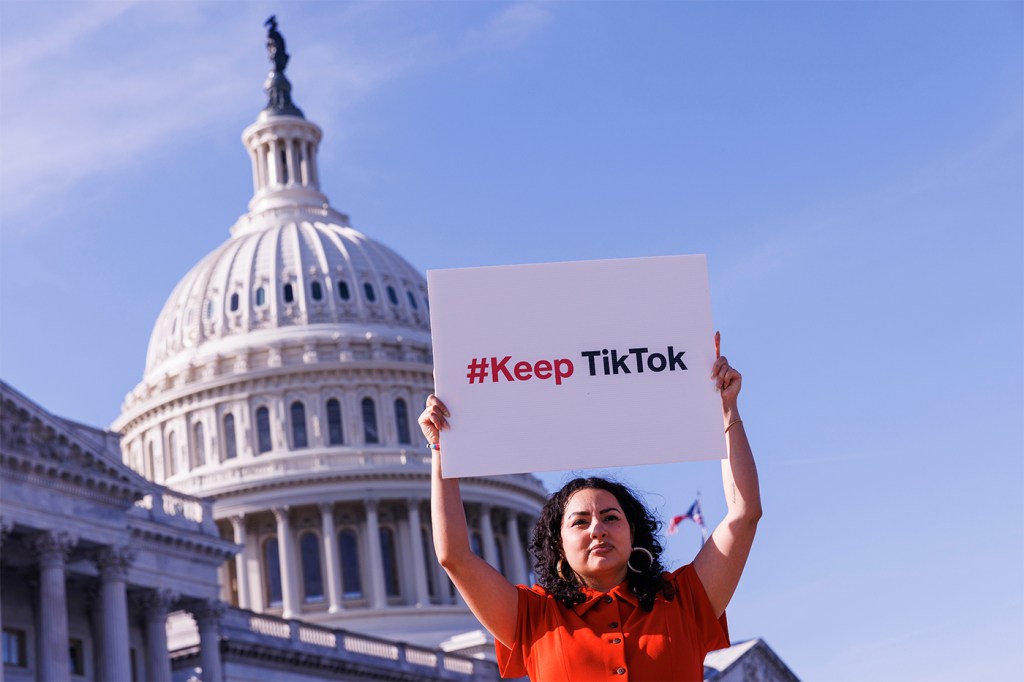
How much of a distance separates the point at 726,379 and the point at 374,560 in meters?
93.4

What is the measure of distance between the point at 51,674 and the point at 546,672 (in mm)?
44064

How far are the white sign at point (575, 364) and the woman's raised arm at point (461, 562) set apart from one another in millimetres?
81

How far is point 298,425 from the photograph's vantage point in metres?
105

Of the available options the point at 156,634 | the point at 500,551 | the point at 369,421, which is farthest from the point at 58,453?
the point at 500,551

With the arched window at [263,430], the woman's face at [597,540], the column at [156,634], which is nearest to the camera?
the woman's face at [597,540]

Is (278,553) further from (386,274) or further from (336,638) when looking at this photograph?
(336,638)

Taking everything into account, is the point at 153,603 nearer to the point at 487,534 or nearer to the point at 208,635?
the point at 208,635

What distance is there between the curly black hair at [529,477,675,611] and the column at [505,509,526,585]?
327 feet

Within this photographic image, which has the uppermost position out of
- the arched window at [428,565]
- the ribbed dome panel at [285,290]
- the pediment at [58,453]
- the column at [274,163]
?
the column at [274,163]

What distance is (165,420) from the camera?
107250 millimetres

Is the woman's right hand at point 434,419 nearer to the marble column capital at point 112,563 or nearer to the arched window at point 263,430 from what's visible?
the marble column capital at point 112,563

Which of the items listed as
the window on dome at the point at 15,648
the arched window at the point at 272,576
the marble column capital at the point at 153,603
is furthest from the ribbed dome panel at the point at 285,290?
the window on dome at the point at 15,648

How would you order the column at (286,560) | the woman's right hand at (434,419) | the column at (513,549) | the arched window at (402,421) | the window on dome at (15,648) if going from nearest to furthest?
the woman's right hand at (434,419) → the window on dome at (15,648) → the column at (286,560) → the arched window at (402,421) → the column at (513,549)

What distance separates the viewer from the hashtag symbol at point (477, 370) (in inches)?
297
